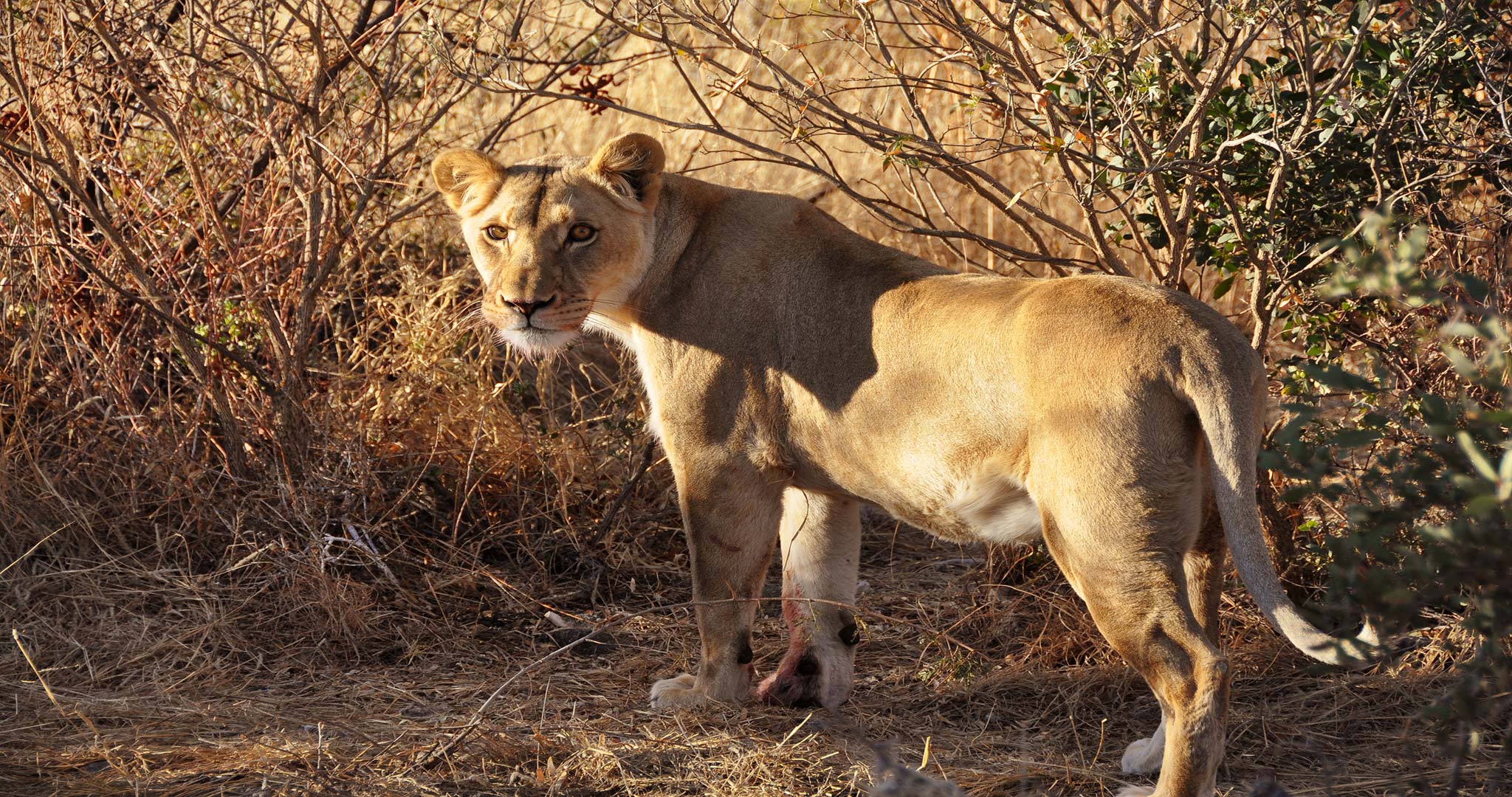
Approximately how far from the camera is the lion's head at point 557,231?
12.8ft

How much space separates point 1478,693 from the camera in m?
2.99

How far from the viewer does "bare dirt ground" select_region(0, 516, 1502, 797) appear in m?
3.61

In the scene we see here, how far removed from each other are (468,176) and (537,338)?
0.62 meters

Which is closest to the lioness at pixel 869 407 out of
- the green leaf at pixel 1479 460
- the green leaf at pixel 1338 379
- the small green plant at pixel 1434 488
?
the small green plant at pixel 1434 488

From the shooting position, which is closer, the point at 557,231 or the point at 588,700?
the point at 557,231

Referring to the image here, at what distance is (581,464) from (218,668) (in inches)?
61.8

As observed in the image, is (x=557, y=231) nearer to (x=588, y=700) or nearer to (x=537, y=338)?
(x=537, y=338)

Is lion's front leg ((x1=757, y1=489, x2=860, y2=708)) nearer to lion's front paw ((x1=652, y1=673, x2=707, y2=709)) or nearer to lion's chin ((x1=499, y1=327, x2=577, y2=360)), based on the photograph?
lion's front paw ((x1=652, y1=673, x2=707, y2=709))

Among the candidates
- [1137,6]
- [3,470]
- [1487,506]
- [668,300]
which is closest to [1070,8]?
[1137,6]

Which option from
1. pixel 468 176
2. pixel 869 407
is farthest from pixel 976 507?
pixel 468 176

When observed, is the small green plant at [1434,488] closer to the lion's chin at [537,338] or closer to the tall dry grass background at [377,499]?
the tall dry grass background at [377,499]

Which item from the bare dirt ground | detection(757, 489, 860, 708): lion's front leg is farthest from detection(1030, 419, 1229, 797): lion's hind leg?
detection(757, 489, 860, 708): lion's front leg

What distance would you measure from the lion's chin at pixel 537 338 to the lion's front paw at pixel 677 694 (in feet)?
3.40

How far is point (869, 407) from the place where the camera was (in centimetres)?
375
